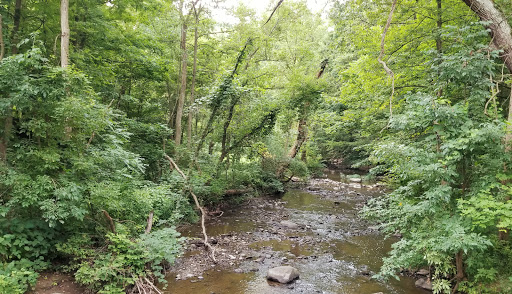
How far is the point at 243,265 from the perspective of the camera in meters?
7.20

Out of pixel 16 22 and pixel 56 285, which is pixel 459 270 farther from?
pixel 16 22

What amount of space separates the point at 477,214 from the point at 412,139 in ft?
10.8

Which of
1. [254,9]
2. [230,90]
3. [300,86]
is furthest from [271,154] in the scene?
[254,9]

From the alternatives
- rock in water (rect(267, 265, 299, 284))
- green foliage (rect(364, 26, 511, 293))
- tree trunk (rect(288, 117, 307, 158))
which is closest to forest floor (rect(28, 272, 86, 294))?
rock in water (rect(267, 265, 299, 284))

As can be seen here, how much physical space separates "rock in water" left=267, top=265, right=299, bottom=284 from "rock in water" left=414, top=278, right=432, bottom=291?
2722 millimetres

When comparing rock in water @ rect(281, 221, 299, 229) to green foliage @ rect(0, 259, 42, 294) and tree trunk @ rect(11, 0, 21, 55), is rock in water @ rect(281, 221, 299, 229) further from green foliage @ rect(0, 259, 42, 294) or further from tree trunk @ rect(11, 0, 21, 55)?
tree trunk @ rect(11, 0, 21, 55)

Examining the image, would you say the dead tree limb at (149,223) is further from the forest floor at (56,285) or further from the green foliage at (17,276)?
the green foliage at (17,276)

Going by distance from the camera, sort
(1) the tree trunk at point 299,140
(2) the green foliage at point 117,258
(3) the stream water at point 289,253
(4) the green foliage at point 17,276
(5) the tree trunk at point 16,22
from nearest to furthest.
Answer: (4) the green foliage at point 17,276 < (2) the green foliage at point 117,258 < (3) the stream water at point 289,253 < (5) the tree trunk at point 16,22 < (1) the tree trunk at point 299,140

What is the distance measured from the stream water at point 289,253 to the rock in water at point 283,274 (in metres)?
0.13

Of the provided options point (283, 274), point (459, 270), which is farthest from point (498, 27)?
point (283, 274)

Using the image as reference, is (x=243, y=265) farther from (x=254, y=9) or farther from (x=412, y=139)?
(x=254, y=9)

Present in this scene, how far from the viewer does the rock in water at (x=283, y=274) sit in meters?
6.39

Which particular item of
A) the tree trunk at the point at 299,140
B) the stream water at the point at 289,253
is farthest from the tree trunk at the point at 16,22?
the tree trunk at the point at 299,140

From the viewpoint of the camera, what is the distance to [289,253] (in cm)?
814
